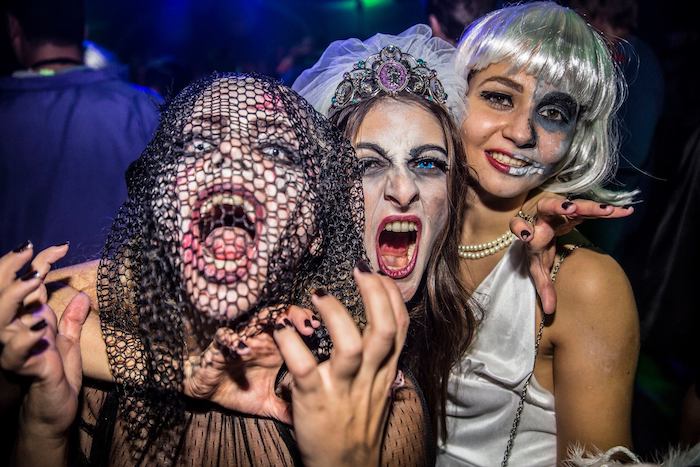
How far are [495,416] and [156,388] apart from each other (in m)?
1.35

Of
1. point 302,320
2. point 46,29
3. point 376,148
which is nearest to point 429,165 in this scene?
point 376,148

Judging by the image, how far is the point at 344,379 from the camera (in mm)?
1118

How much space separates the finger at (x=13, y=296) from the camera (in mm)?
1231

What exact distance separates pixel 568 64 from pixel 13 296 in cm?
187

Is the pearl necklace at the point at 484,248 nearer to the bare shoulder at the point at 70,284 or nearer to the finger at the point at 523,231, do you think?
the finger at the point at 523,231

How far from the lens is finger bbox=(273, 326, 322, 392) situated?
110cm

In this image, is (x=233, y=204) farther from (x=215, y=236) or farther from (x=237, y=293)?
(x=237, y=293)

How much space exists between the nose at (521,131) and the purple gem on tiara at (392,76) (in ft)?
1.44

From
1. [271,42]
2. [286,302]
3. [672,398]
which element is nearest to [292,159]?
[286,302]

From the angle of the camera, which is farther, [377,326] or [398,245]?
[398,245]

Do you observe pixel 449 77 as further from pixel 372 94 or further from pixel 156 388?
pixel 156 388

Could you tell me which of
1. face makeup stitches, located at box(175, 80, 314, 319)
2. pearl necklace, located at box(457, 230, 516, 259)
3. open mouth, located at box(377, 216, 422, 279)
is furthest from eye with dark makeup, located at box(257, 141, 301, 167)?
pearl necklace, located at box(457, 230, 516, 259)

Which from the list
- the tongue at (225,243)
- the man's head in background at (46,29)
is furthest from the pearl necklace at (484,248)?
the man's head in background at (46,29)

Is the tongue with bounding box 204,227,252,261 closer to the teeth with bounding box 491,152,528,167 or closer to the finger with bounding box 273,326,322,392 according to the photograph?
the finger with bounding box 273,326,322,392
